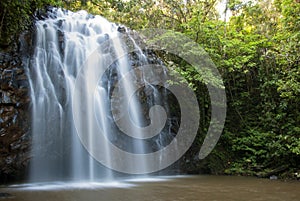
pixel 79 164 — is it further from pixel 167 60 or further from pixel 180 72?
pixel 167 60

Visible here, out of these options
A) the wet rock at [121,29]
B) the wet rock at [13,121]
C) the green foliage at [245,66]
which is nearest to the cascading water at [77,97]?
the wet rock at [13,121]

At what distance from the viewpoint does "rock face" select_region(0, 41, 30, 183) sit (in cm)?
530

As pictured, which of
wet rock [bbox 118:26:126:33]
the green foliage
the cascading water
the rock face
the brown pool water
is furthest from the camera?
wet rock [bbox 118:26:126:33]

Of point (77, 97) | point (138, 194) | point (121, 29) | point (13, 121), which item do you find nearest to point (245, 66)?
point (121, 29)

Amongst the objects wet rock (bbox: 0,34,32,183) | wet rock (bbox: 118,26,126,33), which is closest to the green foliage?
wet rock (bbox: 0,34,32,183)

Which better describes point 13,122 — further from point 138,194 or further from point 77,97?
point 138,194

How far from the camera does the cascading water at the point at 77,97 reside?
19.1 ft

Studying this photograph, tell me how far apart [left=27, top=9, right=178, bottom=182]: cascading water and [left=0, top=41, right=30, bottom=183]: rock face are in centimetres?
19

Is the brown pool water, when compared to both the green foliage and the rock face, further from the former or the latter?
the green foliage

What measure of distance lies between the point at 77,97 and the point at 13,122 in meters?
1.51

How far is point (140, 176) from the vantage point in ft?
22.1

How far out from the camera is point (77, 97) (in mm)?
6398

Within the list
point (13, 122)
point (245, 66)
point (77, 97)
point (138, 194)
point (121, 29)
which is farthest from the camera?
point (245, 66)

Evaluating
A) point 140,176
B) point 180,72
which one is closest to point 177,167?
point 140,176
